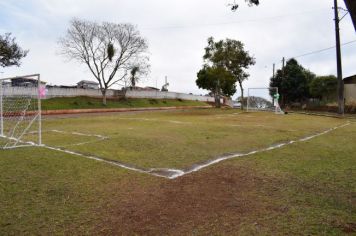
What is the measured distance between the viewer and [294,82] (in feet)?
121

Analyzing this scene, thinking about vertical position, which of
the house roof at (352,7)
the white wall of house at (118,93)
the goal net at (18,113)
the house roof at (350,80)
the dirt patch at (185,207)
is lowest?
the dirt patch at (185,207)

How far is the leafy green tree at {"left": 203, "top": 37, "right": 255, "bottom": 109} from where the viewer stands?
3294cm

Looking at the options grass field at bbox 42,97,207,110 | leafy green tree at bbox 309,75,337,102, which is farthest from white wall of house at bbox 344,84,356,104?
grass field at bbox 42,97,207,110

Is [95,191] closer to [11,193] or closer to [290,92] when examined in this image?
[11,193]

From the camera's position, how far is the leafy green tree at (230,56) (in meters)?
32.9

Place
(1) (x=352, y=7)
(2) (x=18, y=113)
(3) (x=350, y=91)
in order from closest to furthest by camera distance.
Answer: (1) (x=352, y=7), (2) (x=18, y=113), (3) (x=350, y=91)

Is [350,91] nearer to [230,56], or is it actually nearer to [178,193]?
[230,56]

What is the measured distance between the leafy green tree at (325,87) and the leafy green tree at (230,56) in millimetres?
6636

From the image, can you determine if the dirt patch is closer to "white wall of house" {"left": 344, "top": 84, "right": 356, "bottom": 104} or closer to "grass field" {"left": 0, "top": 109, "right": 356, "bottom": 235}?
"grass field" {"left": 0, "top": 109, "right": 356, "bottom": 235}

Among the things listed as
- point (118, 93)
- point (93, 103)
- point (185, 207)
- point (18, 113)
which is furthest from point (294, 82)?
point (185, 207)

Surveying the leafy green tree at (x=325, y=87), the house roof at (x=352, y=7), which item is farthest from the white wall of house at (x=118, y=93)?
the house roof at (x=352, y=7)

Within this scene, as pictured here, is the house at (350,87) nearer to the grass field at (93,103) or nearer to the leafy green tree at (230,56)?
the leafy green tree at (230,56)

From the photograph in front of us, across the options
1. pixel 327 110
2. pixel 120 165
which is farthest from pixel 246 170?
pixel 327 110

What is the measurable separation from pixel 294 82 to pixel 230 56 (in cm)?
896
